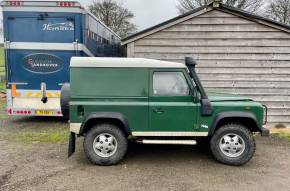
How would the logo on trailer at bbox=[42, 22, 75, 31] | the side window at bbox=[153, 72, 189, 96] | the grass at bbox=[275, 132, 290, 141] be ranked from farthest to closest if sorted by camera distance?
the logo on trailer at bbox=[42, 22, 75, 31], the grass at bbox=[275, 132, 290, 141], the side window at bbox=[153, 72, 189, 96]

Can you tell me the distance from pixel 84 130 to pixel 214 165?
2532 mm

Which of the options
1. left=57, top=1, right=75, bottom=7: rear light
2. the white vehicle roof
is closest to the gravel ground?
the white vehicle roof

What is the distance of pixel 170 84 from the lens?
230 inches

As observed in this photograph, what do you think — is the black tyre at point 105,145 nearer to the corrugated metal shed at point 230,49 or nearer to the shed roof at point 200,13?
the corrugated metal shed at point 230,49

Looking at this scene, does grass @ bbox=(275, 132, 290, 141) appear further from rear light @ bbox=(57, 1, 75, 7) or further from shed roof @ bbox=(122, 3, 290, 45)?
rear light @ bbox=(57, 1, 75, 7)

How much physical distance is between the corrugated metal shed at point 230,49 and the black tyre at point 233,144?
3.43m

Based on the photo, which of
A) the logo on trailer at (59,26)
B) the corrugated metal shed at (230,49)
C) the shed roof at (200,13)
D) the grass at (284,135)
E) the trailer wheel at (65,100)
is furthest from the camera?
the logo on trailer at (59,26)

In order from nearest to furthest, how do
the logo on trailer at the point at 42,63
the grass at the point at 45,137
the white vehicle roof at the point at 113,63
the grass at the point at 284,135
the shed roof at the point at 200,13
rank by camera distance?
the white vehicle roof at the point at 113,63, the grass at the point at 45,137, the grass at the point at 284,135, the shed roof at the point at 200,13, the logo on trailer at the point at 42,63

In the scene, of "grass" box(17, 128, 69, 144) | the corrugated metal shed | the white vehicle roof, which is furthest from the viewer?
the corrugated metal shed

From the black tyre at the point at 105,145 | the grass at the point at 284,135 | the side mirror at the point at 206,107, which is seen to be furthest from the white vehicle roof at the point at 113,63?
the grass at the point at 284,135

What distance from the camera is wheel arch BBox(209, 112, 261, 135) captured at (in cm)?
575

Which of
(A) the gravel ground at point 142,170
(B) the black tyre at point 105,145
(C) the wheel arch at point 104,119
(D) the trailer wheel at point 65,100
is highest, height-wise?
(D) the trailer wheel at point 65,100

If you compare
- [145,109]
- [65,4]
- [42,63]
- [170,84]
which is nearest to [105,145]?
[145,109]

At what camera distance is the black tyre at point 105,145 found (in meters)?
5.81
